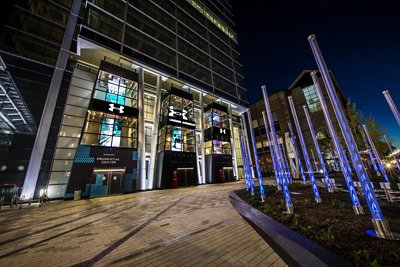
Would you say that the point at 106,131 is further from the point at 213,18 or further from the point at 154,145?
the point at 213,18

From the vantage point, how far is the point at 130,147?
1902cm

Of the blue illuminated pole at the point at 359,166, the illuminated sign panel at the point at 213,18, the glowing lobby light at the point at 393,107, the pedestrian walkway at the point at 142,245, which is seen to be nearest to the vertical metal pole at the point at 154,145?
the pedestrian walkway at the point at 142,245

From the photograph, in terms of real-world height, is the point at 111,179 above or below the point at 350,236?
above

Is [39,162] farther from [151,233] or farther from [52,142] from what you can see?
[151,233]

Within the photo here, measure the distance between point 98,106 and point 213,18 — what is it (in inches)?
1634

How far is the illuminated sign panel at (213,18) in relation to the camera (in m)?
38.4

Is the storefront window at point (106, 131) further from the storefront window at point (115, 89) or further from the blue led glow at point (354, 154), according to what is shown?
the blue led glow at point (354, 154)

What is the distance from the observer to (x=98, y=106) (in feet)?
57.0

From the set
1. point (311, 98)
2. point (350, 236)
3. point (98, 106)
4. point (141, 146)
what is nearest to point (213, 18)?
point (311, 98)

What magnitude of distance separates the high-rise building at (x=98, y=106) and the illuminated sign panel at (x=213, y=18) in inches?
420

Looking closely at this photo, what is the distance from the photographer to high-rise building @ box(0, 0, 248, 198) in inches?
592

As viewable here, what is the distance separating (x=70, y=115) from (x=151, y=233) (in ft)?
63.9

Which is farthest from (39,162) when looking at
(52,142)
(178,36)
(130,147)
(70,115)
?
(178,36)

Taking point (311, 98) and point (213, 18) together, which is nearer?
point (311, 98)
